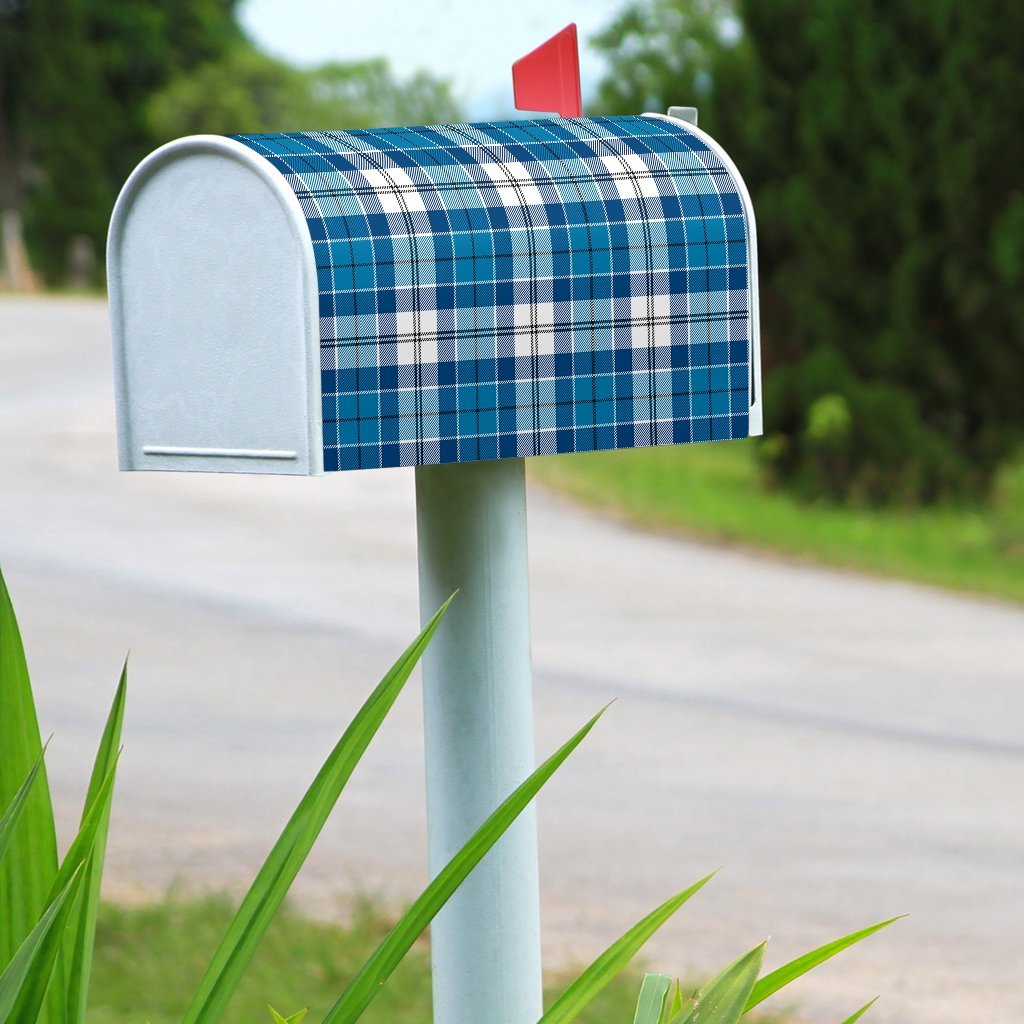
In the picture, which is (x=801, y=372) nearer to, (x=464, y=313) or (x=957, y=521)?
(x=957, y=521)

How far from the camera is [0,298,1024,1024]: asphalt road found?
417 centimetres

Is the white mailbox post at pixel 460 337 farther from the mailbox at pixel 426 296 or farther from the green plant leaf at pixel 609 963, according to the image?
the green plant leaf at pixel 609 963

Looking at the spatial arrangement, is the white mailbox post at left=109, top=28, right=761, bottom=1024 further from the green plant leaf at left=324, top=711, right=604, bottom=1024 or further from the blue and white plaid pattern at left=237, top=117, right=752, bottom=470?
the green plant leaf at left=324, top=711, right=604, bottom=1024

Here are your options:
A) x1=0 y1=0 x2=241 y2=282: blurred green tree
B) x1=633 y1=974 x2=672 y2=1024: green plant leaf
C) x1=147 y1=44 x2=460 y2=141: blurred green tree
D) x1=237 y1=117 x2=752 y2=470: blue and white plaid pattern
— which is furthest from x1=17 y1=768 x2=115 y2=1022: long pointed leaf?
x1=0 y1=0 x2=241 y2=282: blurred green tree

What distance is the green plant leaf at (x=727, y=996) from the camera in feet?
5.21

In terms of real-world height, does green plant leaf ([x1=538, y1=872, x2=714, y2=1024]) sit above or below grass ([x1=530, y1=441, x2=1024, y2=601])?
above

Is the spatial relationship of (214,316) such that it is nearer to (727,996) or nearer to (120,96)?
(727,996)

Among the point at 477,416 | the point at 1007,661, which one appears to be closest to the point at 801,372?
the point at 1007,661

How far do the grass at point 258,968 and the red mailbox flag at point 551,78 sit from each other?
1947mm

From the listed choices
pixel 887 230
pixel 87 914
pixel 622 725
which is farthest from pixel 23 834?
pixel 887 230

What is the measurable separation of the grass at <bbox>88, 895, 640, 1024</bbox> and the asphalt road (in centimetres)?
28

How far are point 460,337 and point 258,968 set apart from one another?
7.32 feet

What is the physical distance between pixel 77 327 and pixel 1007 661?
50.8ft

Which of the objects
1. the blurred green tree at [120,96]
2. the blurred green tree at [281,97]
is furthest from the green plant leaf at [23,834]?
the blurred green tree at [281,97]
